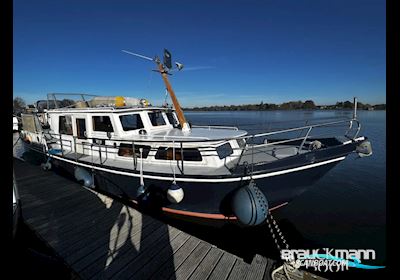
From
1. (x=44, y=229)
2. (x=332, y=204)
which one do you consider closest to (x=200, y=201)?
(x=44, y=229)

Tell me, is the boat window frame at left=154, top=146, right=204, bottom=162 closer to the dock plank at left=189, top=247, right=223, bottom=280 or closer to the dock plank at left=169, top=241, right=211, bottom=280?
the dock plank at left=169, top=241, right=211, bottom=280

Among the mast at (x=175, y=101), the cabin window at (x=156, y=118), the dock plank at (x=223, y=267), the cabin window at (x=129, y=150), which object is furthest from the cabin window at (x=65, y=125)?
the dock plank at (x=223, y=267)

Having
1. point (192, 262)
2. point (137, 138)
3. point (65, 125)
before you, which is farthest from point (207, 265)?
point (65, 125)

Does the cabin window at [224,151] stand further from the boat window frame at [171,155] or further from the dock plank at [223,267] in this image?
the dock plank at [223,267]

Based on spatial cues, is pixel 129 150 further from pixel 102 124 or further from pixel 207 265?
pixel 207 265

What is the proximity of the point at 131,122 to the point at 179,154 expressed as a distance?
107 inches

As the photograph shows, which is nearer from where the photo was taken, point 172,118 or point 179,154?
point 179,154

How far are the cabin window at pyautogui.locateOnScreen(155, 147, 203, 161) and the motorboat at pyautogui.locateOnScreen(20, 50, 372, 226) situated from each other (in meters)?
0.03

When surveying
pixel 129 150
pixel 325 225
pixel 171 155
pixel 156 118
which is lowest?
pixel 325 225

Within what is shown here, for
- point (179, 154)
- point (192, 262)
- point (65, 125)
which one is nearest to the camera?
point (192, 262)

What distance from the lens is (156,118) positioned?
29.8ft

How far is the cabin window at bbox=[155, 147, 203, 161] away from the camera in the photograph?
22.1ft
